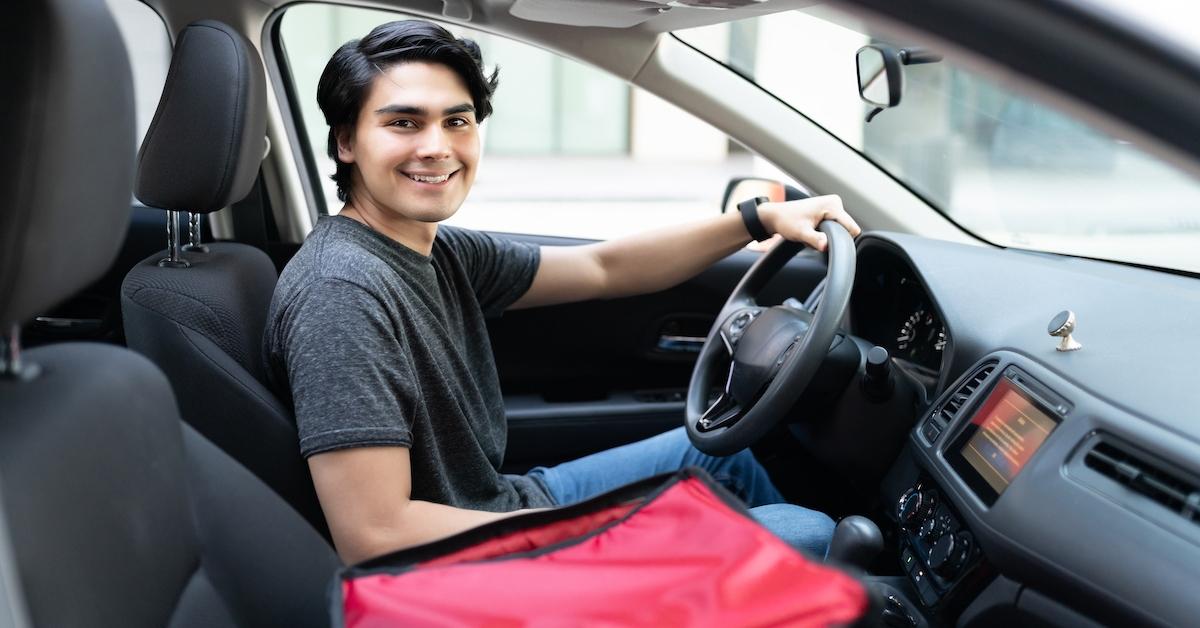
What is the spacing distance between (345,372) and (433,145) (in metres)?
0.49

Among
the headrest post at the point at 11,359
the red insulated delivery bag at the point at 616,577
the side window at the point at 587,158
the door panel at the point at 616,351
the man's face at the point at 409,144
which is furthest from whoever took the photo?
the side window at the point at 587,158

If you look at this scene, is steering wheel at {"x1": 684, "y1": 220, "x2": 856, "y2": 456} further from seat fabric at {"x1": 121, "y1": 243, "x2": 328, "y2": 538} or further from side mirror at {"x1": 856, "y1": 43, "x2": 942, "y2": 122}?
seat fabric at {"x1": 121, "y1": 243, "x2": 328, "y2": 538}

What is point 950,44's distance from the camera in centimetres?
73

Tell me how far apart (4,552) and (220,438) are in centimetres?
67

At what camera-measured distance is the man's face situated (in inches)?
69.2

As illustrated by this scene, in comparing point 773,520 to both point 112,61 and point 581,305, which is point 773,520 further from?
point 112,61

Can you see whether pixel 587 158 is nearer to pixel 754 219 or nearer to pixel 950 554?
pixel 754 219

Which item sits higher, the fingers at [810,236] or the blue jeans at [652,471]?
the fingers at [810,236]

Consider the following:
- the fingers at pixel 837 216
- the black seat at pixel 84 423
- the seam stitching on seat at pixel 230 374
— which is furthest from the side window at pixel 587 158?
the black seat at pixel 84 423

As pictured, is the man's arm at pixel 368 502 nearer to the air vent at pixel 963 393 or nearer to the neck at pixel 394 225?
the neck at pixel 394 225

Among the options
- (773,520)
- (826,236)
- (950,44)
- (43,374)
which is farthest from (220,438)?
(950,44)

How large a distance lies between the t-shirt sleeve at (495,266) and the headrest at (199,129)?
494 mm

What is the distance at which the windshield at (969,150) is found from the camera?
2047 millimetres

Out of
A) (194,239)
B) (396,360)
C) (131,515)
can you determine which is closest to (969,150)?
(396,360)
